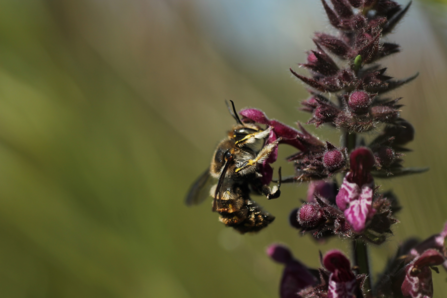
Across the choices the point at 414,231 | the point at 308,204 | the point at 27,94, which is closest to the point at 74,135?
the point at 27,94

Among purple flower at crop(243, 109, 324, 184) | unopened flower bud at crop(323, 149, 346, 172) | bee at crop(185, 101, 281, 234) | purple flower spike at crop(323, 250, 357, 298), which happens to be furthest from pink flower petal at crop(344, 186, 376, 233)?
bee at crop(185, 101, 281, 234)

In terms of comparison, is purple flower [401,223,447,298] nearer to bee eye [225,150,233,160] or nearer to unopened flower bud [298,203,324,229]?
unopened flower bud [298,203,324,229]

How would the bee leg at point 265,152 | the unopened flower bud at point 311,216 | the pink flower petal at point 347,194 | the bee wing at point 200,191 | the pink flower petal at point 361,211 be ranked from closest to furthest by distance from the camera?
the pink flower petal at point 361,211
the pink flower petal at point 347,194
the unopened flower bud at point 311,216
the bee leg at point 265,152
the bee wing at point 200,191

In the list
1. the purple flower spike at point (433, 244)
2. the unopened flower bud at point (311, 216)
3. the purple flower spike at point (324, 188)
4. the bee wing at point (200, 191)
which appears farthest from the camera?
the bee wing at point (200, 191)

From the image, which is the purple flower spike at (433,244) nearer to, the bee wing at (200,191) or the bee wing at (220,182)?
the bee wing at (220,182)

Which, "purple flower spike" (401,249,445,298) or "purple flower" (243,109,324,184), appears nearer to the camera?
"purple flower spike" (401,249,445,298)

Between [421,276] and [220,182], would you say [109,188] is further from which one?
[421,276]

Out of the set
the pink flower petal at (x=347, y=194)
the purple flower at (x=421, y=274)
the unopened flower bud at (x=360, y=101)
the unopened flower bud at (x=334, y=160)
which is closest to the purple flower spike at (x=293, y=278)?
the purple flower at (x=421, y=274)
